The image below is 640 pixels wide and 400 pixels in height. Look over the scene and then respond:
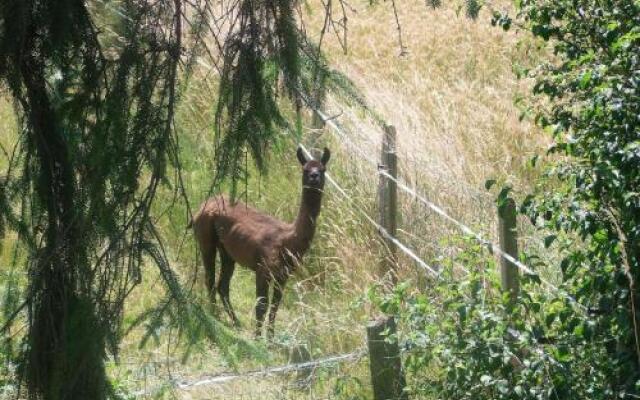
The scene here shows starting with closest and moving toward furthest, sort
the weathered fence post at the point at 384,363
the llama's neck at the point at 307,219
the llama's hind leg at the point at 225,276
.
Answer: the weathered fence post at the point at 384,363, the llama's neck at the point at 307,219, the llama's hind leg at the point at 225,276

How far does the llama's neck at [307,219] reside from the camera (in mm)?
8750

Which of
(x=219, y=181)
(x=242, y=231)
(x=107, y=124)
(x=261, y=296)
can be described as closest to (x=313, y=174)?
(x=242, y=231)

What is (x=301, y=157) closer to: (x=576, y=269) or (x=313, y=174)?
(x=313, y=174)

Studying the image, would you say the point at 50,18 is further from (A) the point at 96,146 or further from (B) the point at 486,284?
(B) the point at 486,284

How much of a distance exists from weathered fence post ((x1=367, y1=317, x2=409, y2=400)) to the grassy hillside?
0.31 m

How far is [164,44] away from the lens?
12.4ft

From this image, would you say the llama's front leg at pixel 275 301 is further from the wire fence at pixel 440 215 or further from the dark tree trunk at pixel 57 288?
the dark tree trunk at pixel 57 288

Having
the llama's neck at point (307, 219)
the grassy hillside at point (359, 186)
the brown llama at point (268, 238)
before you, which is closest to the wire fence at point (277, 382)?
the grassy hillside at point (359, 186)

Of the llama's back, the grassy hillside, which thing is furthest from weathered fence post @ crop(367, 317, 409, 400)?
the llama's back

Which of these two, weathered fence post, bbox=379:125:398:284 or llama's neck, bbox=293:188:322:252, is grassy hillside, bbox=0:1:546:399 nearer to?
weathered fence post, bbox=379:125:398:284

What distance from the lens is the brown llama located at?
341 inches

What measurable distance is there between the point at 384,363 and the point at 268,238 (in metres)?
3.51

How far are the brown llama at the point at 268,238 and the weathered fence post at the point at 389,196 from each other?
0.68 m

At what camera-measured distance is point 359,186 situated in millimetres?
9727
